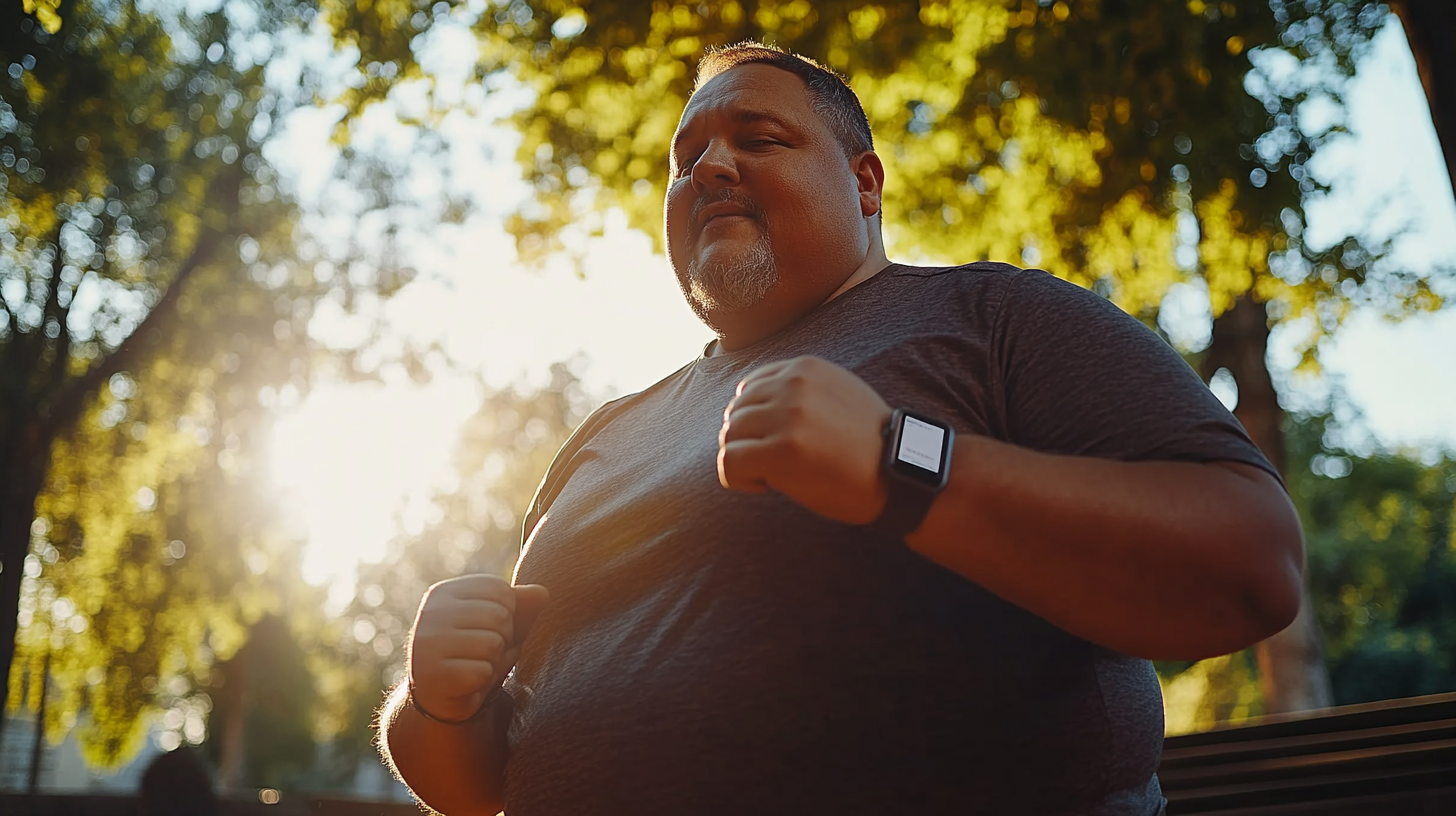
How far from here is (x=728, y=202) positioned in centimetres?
209

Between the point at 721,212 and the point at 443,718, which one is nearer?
the point at 443,718

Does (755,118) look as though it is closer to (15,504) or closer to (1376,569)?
(15,504)

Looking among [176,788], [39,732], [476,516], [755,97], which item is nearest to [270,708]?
[39,732]

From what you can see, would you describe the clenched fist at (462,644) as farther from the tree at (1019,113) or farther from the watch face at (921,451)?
the tree at (1019,113)

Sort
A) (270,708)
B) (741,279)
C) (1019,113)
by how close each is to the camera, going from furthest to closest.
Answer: (270,708) → (1019,113) → (741,279)

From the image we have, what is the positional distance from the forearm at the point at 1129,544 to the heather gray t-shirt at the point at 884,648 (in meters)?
0.05

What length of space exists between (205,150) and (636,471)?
1796 cm

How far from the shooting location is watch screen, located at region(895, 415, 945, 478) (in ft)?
3.91

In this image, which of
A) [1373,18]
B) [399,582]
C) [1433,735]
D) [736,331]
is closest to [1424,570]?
[1373,18]

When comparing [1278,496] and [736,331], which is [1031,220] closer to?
[736,331]

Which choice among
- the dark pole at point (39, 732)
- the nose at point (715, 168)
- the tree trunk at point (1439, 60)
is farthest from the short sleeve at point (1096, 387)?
the dark pole at point (39, 732)

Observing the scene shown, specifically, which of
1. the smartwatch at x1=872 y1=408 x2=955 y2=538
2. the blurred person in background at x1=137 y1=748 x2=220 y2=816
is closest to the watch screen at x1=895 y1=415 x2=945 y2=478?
the smartwatch at x1=872 y1=408 x2=955 y2=538

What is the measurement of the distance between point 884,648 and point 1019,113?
6723 mm

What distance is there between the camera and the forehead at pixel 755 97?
84.9 inches
